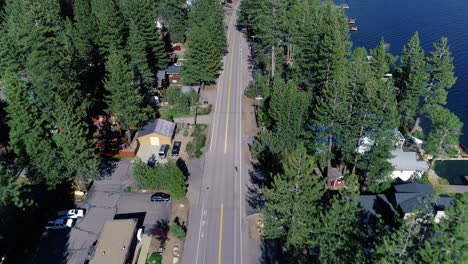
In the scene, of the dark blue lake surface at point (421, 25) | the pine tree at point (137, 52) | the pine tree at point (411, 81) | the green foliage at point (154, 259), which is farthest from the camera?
the dark blue lake surface at point (421, 25)

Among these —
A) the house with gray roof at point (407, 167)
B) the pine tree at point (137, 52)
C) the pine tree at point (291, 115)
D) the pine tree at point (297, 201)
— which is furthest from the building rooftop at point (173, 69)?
the pine tree at point (297, 201)

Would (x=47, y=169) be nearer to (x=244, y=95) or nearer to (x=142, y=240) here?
(x=142, y=240)

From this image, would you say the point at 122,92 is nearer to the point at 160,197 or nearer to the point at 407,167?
the point at 160,197

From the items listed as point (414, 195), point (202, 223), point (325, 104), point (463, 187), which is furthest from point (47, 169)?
point (463, 187)

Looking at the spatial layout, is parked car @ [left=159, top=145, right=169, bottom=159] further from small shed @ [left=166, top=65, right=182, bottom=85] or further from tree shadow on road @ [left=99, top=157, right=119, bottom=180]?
small shed @ [left=166, top=65, right=182, bottom=85]

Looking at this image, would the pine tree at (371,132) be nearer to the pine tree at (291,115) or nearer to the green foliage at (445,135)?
the pine tree at (291,115)

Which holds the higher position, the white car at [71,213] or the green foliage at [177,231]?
the white car at [71,213]
